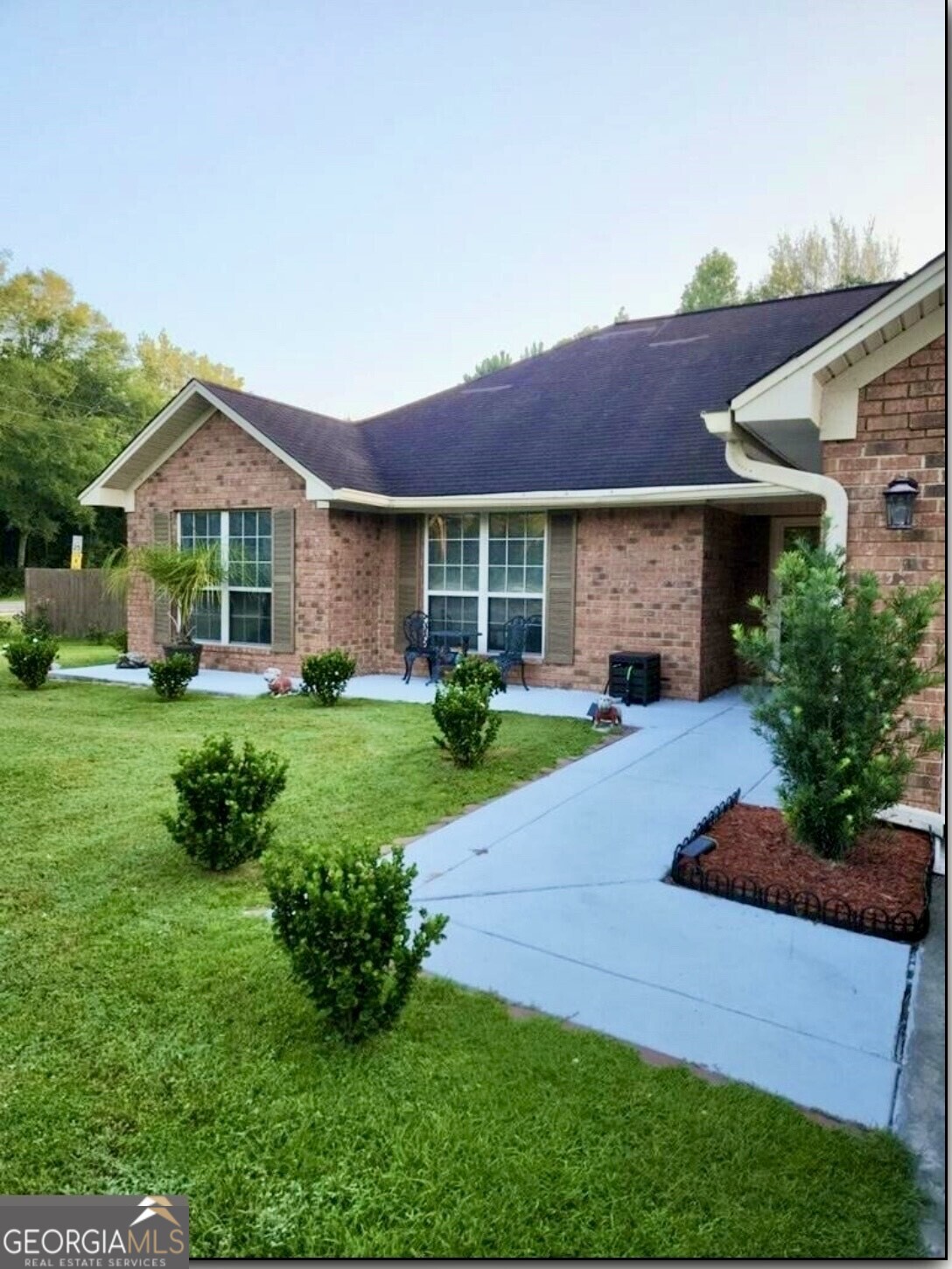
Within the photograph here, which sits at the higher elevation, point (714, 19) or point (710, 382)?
point (710, 382)

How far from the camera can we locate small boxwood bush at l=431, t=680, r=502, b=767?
17.3 feet

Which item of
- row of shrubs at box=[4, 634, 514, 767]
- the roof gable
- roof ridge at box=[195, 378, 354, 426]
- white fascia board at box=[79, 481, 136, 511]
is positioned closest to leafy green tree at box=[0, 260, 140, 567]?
white fascia board at box=[79, 481, 136, 511]

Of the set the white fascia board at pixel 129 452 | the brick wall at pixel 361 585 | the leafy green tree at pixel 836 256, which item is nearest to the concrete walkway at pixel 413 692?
the brick wall at pixel 361 585

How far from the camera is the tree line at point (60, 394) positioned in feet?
15.4

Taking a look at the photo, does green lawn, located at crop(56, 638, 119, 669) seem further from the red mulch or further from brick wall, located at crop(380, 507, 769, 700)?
the red mulch

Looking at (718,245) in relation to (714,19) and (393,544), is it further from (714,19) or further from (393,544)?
(393,544)

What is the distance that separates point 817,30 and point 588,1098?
10.2 ft

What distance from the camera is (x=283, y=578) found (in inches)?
376

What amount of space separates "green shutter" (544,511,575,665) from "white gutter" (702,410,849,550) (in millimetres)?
4028

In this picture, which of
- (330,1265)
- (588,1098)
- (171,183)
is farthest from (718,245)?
(330,1265)

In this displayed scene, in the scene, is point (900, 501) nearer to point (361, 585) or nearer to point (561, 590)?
point (561, 590)

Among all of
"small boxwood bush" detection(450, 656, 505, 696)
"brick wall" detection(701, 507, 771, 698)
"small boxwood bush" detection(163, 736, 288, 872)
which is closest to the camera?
"small boxwood bush" detection(163, 736, 288, 872)

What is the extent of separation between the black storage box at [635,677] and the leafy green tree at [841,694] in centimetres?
427

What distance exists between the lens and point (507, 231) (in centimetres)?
316
